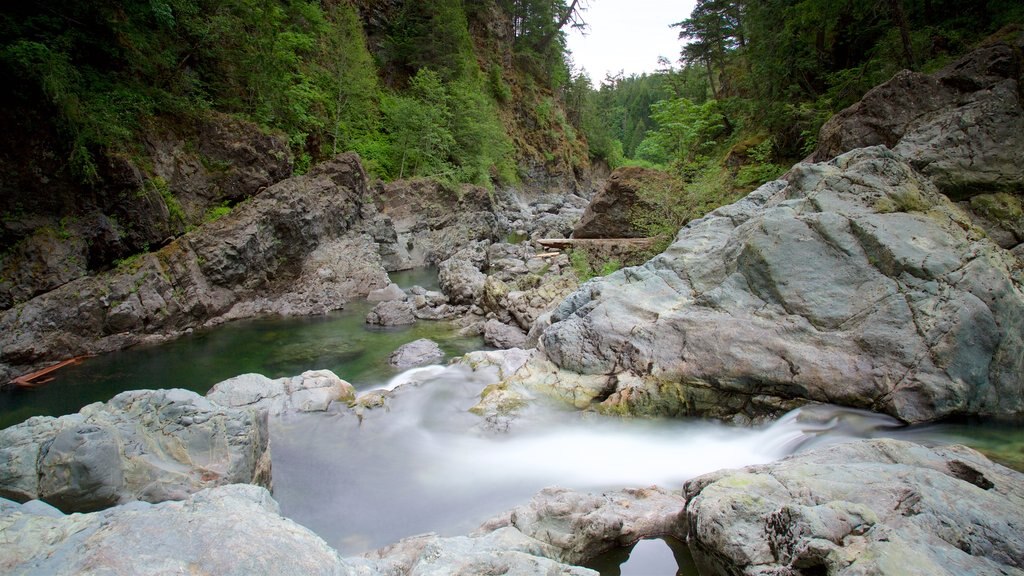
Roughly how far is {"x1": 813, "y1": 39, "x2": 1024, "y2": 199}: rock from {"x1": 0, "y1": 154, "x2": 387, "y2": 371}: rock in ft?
47.4

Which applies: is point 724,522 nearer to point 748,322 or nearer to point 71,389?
point 748,322

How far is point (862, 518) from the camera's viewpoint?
2889 millimetres

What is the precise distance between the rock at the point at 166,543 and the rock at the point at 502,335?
8.40 metres

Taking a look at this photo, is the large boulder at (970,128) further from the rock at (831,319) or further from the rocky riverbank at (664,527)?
the rocky riverbank at (664,527)

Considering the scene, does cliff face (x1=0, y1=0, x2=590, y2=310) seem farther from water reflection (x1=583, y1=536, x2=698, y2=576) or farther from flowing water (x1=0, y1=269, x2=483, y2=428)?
water reflection (x1=583, y1=536, x2=698, y2=576)

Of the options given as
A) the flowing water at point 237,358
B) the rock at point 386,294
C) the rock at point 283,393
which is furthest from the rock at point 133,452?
the rock at point 386,294

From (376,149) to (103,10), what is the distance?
12.1 meters

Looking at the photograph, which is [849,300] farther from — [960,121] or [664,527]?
[960,121]

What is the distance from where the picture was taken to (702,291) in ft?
24.9

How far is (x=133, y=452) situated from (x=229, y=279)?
33.1 feet

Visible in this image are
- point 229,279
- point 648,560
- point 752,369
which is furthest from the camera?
point 229,279

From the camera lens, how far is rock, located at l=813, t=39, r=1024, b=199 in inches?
308

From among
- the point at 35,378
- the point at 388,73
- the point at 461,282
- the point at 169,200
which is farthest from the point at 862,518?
the point at 388,73

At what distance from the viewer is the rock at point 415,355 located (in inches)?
399
